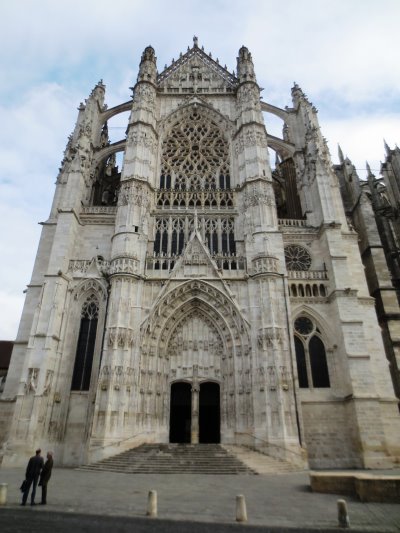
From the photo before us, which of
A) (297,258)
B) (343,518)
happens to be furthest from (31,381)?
(297,258)

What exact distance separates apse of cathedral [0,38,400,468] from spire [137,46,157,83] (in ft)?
6.23

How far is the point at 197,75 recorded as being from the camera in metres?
28.5

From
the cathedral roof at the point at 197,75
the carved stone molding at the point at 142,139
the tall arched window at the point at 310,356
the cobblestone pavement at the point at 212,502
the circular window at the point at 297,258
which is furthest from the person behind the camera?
the cathedral roof at the point at 197,75

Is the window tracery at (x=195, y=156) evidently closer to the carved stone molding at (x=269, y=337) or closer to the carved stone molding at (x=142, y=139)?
the carved stone molding at (x=142, y=139)

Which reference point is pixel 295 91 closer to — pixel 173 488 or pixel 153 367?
pixel 153 367

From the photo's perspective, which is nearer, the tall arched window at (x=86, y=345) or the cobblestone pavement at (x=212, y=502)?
the cobblestone pavement at (x=212, y=502)

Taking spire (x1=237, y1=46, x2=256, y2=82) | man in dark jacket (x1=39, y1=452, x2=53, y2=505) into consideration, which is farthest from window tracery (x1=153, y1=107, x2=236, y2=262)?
man in dark jacket (x1=39, y1=452, x2=53, y2=505)

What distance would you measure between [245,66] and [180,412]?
25853 mm

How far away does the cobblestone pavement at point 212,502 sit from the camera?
6.27 metres

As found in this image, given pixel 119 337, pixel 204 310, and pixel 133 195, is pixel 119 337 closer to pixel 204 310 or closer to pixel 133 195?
pixel 204 310

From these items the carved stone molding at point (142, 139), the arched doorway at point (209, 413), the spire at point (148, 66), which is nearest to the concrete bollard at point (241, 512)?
the arched doorway at point (209, 413)

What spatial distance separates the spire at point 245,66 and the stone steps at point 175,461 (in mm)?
25462

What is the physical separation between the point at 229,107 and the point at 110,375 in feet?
70.6

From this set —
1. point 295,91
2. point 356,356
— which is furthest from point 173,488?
point 295,91
